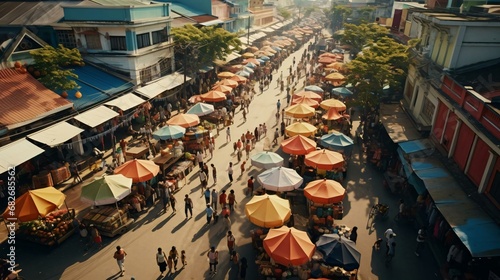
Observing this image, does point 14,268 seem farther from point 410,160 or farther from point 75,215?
point 410,160

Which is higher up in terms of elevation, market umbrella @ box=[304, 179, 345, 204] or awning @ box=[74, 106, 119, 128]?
awning @ box=[74, 106, 119, 128]

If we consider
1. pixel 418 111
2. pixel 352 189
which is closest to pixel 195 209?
pixel 352 189

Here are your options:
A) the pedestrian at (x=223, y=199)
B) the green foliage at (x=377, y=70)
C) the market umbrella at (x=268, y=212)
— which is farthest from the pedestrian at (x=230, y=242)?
the green foliage at (x=377, y=70)

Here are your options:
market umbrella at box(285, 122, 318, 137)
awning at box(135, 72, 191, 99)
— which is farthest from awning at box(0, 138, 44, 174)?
market umbrella at box(285, 122, 318, 137)

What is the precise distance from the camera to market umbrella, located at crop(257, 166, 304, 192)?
16.2m

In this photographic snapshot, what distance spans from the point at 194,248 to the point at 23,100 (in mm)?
13227

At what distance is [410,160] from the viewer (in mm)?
18328

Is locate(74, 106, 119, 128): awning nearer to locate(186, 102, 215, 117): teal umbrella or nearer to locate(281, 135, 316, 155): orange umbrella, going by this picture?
locate(186, 102, 215, 117): teal umbrella

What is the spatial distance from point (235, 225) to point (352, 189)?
24.8 ft

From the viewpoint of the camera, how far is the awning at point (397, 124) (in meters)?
20.7

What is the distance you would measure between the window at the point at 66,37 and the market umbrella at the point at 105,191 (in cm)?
1600

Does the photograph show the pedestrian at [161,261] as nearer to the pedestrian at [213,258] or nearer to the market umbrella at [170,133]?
the pedestrian at [213,258]

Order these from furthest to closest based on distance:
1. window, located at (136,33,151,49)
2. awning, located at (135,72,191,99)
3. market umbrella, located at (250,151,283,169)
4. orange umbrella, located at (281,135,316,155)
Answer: window, located at (136,33,151,49) → awning, located at (135,72,191,99) → orange umbrella, located at (281,135,316,155) → market umbrella, located at (250,151,283,169)

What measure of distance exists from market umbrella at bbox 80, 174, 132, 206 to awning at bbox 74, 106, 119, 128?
6.07m
